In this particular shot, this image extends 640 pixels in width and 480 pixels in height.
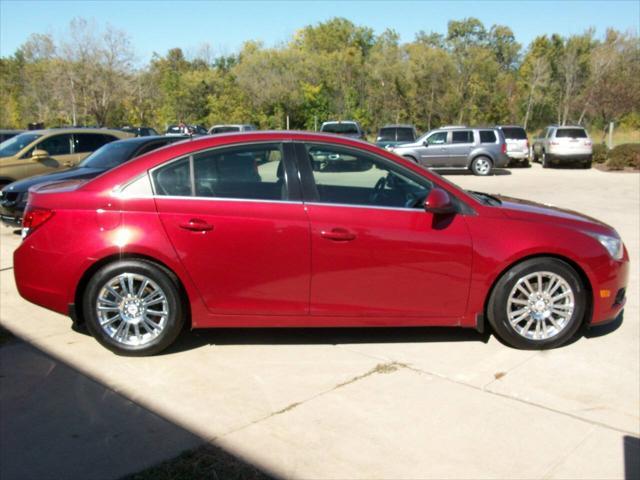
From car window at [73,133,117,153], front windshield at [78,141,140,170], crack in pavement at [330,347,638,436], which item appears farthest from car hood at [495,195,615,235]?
car window at [73,133,117,153]

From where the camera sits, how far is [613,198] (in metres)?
15.0

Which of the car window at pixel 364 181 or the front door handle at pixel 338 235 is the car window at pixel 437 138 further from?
the front door handle at pixel 338 235

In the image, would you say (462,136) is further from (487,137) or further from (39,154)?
(39,154)

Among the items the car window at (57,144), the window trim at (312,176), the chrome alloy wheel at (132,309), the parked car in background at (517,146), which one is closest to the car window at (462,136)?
the parked car in background at (517,146)

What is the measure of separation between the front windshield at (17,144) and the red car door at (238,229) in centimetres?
873

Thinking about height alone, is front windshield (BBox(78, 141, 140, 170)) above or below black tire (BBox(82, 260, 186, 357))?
above

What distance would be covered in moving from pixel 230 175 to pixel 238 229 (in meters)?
0.46

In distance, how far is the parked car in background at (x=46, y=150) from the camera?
11695 mm

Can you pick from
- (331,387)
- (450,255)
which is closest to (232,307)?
(331,387)

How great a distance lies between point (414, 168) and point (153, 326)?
237cm

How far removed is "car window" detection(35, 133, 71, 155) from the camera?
39.7 ft

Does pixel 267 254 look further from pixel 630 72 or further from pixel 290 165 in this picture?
pixel 630 72

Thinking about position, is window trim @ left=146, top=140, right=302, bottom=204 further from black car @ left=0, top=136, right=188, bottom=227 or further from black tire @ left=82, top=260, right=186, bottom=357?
black car @ left=0, top=136, right=188, bottom=227

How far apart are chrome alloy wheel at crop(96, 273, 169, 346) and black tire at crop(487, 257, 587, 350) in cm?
255
